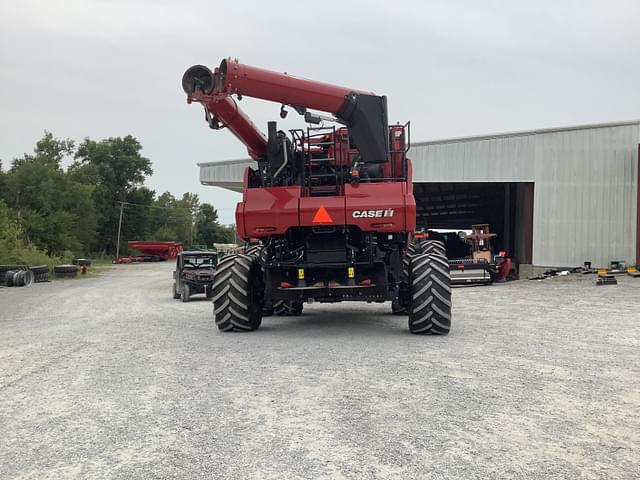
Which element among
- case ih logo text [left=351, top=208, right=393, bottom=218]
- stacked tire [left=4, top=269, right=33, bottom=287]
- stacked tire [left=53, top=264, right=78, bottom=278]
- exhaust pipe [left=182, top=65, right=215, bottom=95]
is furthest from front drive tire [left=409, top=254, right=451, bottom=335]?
stacked tire [left=53, top=264, right=78, bottom=278]

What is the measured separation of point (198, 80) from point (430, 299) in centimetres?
500

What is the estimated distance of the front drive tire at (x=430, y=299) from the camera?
1055 cm

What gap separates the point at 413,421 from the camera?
543 cm

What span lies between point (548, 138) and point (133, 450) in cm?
2609

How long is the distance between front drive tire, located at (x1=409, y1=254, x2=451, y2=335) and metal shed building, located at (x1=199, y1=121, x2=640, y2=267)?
18332mm

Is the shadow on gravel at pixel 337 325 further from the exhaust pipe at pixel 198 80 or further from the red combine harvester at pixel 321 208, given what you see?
the exhaust pipe at pixel 198 80

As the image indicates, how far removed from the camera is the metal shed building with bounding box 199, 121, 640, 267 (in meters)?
26.5

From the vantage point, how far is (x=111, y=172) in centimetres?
Answer: 9088

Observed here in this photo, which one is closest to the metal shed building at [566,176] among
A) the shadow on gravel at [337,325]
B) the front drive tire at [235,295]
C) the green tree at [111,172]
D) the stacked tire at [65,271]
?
the shadow on gravel at [337,325]

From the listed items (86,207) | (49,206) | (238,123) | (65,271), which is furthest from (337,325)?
(86,207)

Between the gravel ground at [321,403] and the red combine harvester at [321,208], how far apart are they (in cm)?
74

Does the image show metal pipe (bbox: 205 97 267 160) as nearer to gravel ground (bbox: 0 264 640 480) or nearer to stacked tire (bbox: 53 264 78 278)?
gravel ground (bbox: 0 264 640 480)

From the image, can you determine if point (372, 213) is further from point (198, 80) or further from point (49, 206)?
point (49, 206)

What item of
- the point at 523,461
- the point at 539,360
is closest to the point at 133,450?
the point at 523,461
